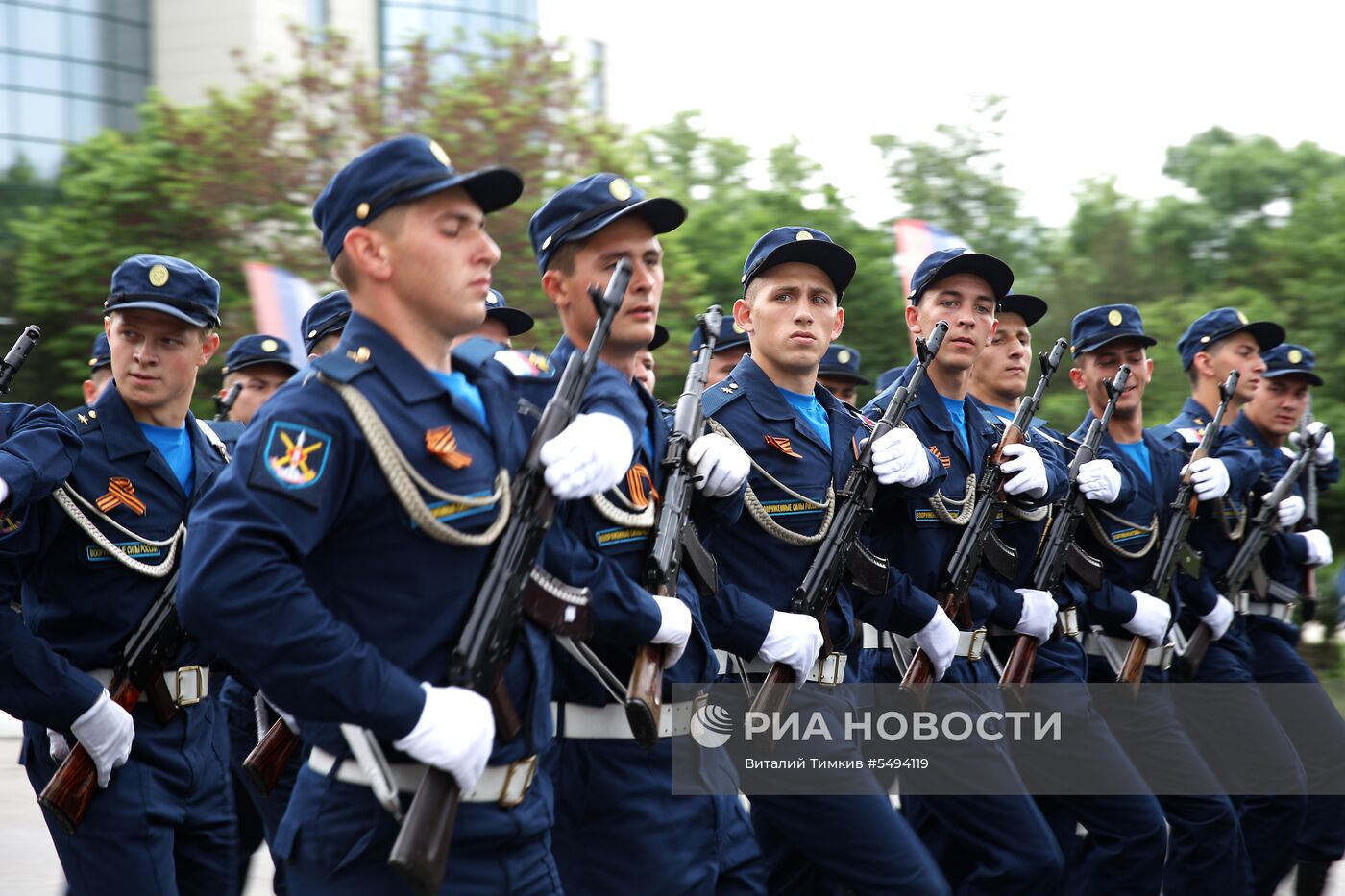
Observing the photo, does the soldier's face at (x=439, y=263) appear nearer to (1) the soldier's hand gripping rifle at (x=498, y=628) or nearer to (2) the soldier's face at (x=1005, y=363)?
(1) the soldier's hand gripping rifle at (x=498, y=628)

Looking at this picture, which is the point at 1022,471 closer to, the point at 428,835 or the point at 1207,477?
the point at 1207,477

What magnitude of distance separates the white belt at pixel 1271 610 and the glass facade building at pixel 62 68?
99.9 ft

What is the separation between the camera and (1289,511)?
7.59 m

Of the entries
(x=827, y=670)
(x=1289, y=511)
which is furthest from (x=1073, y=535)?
(x=1289, y=511)

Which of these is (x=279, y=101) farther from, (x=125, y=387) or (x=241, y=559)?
(x=241, y=559)

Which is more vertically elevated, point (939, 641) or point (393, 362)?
point (393, 362)

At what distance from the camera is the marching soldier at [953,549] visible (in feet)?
16.3

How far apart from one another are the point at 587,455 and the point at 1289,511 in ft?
17.8

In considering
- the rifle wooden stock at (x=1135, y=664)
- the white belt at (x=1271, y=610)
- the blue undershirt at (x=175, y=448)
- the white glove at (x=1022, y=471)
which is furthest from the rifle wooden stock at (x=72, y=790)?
the white belt at (x=1271, y=610)

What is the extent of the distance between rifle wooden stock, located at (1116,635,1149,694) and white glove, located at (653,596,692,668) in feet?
9.71

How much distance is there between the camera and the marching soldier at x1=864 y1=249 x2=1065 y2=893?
498 cm

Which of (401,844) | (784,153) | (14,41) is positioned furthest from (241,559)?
(14,41)

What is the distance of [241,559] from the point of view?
2652 mm

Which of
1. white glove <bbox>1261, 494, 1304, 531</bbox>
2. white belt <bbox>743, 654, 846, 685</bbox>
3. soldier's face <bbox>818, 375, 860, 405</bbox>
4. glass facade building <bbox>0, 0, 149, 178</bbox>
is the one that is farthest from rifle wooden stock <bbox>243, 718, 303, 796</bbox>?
glass facade building <bbox>0, 0, 149, 178</bbox>
